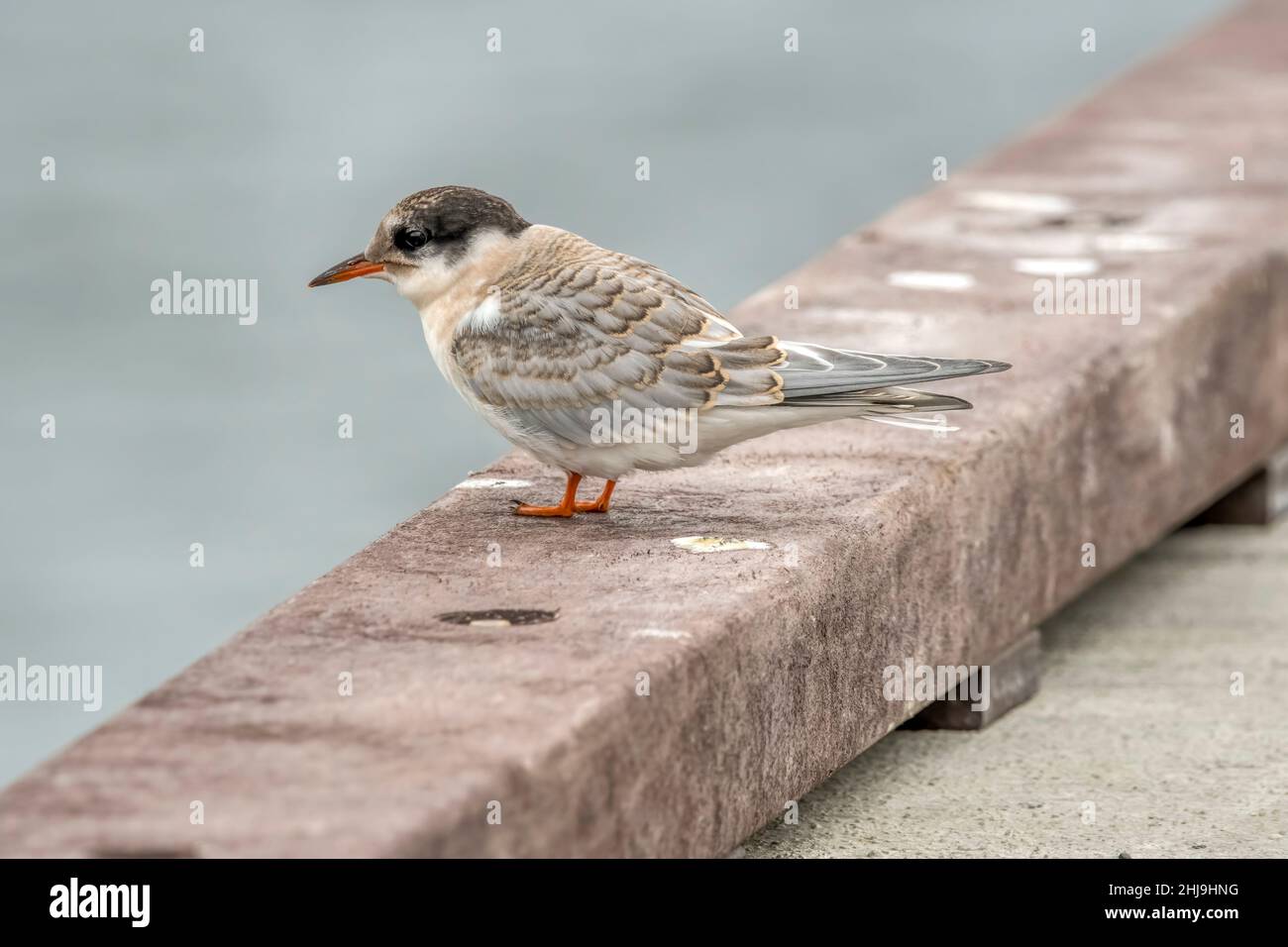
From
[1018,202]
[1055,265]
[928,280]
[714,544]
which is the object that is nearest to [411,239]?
[714,544]

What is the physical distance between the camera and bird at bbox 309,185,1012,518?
4898 mm

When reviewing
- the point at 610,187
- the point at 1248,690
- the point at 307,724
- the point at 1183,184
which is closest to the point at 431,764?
the point at 307,724

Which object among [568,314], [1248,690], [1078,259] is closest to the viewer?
[568,314]

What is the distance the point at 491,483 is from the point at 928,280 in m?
2.23

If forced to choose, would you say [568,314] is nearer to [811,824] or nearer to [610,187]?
[811,824]

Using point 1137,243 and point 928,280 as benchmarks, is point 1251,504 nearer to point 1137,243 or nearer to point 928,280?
point 1137,243

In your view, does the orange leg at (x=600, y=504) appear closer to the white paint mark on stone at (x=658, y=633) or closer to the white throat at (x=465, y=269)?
the white throat at (x=465, y=269)

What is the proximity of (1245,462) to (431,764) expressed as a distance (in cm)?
445

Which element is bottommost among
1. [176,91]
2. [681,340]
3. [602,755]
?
[602,755]

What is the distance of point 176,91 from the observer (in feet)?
66.8

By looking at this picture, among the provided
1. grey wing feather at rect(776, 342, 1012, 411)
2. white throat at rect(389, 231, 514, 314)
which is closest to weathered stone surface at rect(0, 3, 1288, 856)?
grey wing feather at rect(776, 342, 1012, 411)

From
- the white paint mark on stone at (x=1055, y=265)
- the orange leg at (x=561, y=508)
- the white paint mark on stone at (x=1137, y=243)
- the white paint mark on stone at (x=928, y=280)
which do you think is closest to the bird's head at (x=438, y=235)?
the orange leg at (x=561, y=508)

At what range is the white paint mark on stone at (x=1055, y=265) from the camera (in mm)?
7238

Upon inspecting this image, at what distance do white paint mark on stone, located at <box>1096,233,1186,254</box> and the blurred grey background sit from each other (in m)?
6.11
